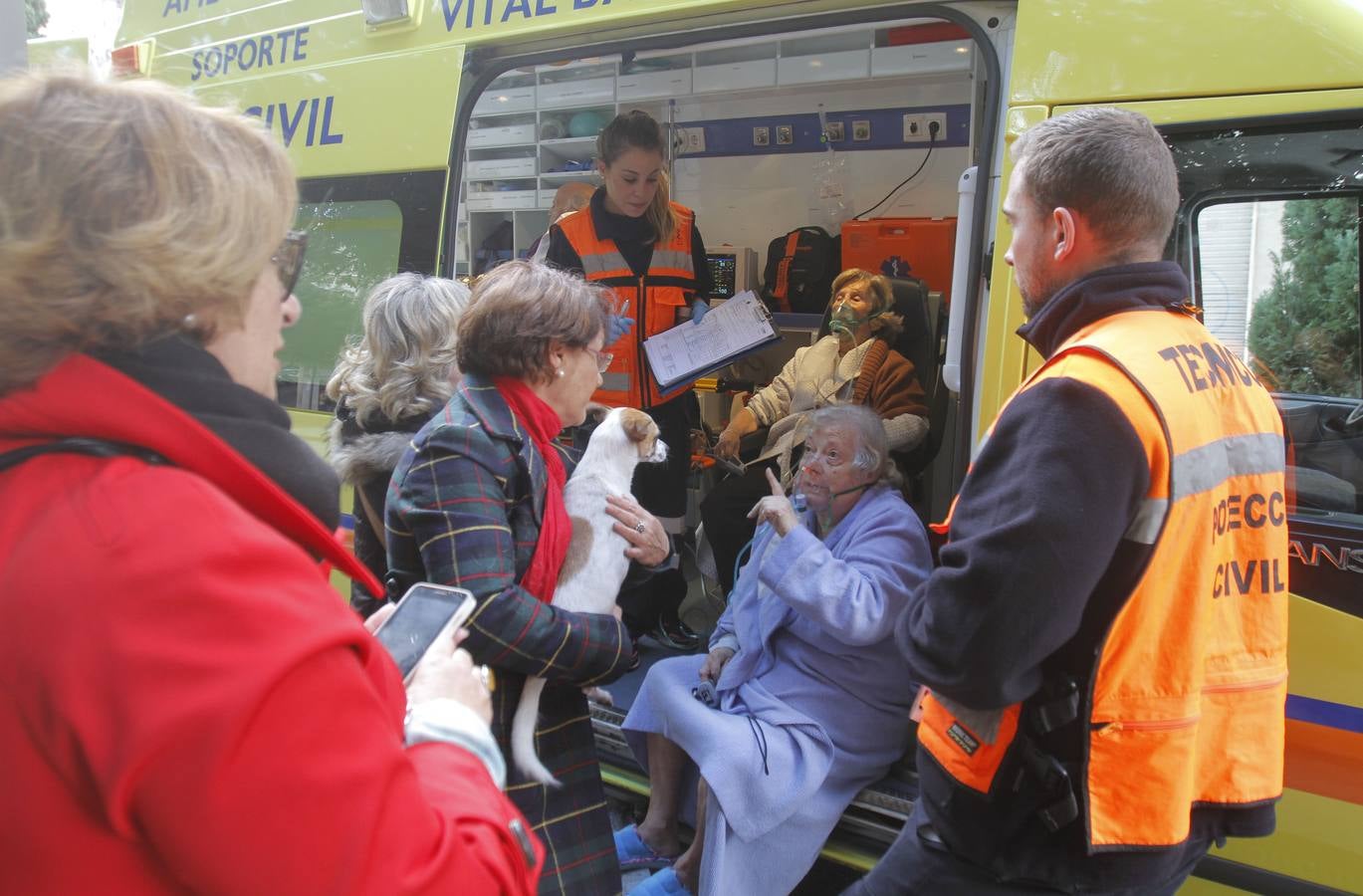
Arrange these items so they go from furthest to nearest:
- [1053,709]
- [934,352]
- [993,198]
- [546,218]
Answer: [546,218] < [934,352] < [993,198] < [1053,709]

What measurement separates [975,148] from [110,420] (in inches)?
215

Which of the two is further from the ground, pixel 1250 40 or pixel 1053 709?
pixel 1250 40

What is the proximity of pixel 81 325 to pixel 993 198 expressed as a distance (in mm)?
2097

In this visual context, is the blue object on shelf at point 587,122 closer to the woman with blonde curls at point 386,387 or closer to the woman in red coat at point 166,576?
the woman with blonde curls at point 386,387

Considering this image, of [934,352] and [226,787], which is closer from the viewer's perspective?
[226,787]

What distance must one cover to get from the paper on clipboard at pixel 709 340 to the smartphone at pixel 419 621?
250cm

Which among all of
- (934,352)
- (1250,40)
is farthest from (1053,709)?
(934,352)

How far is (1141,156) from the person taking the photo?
56.2 inches

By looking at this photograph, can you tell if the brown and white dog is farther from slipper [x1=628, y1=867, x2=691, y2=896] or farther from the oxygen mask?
the oxygen mask

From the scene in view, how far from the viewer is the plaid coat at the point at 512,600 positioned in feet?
5.60

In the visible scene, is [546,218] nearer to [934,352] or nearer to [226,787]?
[934,352]

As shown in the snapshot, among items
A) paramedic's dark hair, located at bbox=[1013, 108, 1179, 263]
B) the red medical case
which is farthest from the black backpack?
paramedic's dark hair, located at bbox=[1013, 108, 1179, 263]

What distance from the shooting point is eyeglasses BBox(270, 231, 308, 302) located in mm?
993

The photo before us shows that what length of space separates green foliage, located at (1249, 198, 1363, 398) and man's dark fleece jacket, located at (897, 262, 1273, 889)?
694 mm
